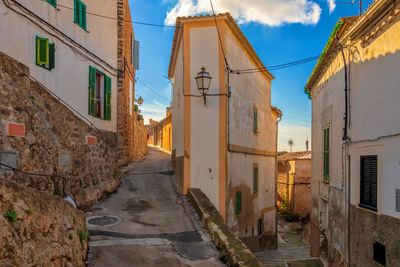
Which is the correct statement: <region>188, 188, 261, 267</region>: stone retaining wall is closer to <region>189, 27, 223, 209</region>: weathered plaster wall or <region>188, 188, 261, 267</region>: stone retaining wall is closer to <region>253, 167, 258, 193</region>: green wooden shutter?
<region>189, 27, 223, 209</region>: weathered plaster wall

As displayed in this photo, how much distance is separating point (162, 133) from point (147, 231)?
31273 mm

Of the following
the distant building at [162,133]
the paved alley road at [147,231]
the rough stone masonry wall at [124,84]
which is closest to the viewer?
the paved alley road at [147,231]

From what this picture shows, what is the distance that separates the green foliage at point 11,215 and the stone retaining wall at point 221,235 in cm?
372

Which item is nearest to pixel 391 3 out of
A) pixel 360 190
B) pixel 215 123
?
pixel 360 190

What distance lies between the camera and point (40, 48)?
9.53 metres

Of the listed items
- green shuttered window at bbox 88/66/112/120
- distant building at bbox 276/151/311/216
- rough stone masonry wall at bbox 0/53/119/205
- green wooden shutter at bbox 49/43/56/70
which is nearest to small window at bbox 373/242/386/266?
rough stone masonry wall at bbox 0/53/119/205

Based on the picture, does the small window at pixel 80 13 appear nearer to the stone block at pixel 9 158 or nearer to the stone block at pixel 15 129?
the stone block at pixel 15 129

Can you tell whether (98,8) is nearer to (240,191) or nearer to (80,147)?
(80,147)

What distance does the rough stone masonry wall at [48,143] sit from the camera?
300 inches

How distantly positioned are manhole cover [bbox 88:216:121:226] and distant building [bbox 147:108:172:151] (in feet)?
73.4

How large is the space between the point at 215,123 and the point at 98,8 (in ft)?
19.1

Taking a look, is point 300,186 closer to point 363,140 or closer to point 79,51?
point 363,140

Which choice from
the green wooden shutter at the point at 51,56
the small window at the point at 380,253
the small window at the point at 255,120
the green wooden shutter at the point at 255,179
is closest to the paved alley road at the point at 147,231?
the small window at the point at 380,253

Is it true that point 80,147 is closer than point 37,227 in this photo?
No
